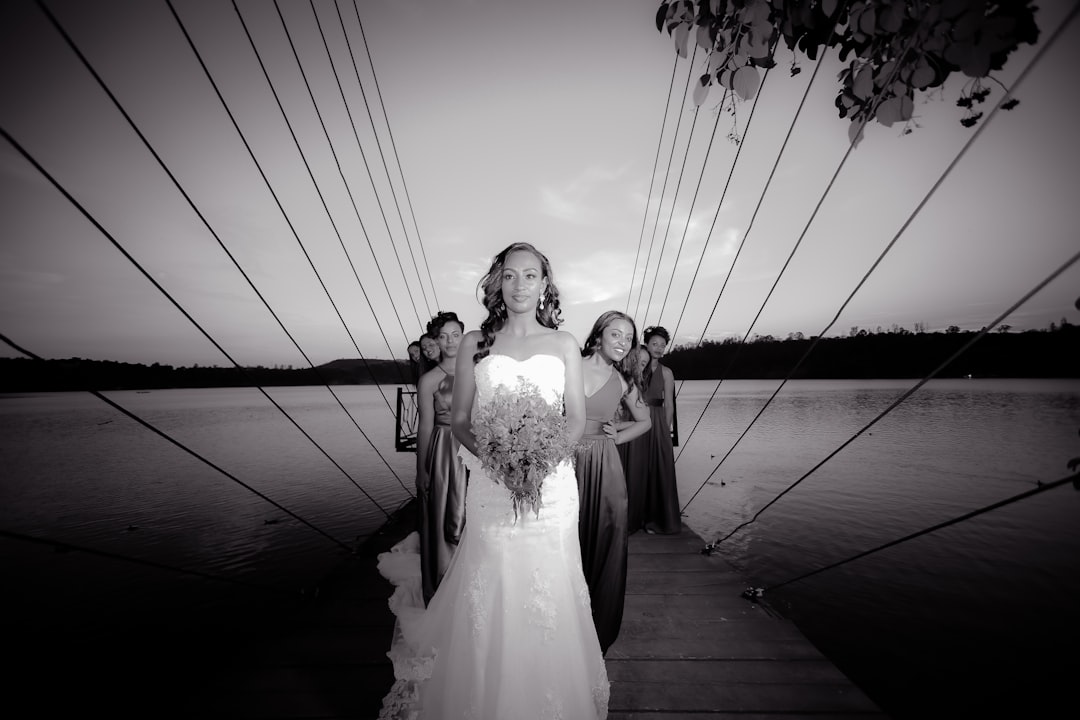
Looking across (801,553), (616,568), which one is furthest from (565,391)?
(801,553)

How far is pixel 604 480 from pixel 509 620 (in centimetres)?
162

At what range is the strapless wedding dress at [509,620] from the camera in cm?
230

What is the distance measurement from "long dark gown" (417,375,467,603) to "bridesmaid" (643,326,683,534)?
10.4 feet

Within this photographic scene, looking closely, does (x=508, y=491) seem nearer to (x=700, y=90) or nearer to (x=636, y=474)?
(x=700, y=90)

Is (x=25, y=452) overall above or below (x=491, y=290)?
below

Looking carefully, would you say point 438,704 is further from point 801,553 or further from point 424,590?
point 801,553

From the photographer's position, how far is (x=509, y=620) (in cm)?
235

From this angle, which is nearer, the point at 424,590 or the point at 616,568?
the point at 616,568

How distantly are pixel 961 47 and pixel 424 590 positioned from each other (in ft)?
16.3

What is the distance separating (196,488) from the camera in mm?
17547

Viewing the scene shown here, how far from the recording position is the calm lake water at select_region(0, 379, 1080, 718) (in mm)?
6809

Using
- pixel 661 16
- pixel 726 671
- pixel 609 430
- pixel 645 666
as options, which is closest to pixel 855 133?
pixel 661 16

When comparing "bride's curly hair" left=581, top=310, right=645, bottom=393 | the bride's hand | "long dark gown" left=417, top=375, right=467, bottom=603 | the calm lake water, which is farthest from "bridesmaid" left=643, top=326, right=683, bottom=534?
"long dark gown" left=417, top=375, right=467, bottom=603

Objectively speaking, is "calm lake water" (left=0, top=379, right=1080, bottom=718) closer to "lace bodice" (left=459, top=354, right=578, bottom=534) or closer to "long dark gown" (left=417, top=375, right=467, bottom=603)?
"long dark gown" (left=417, top=375, right=467, bottom=603)
